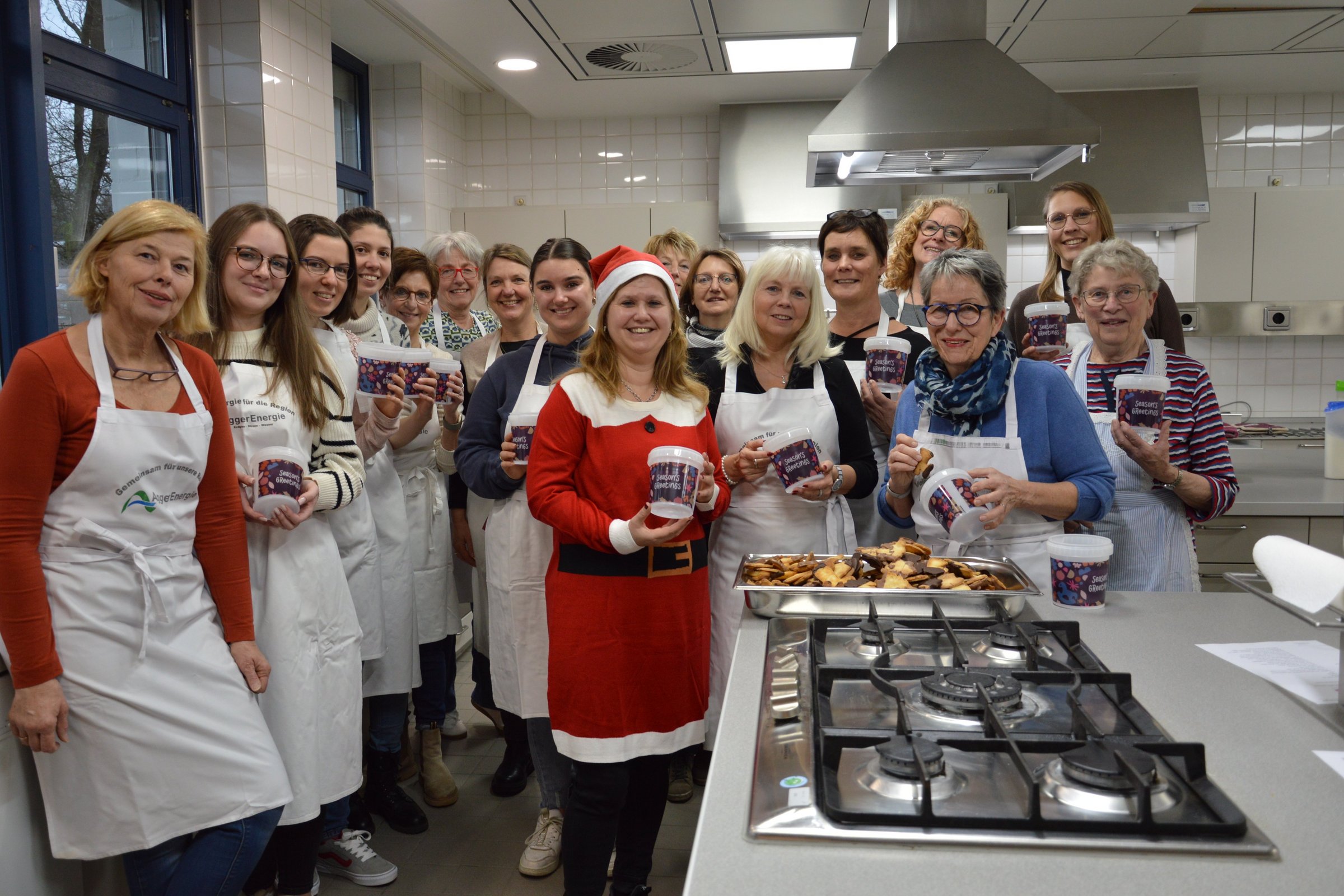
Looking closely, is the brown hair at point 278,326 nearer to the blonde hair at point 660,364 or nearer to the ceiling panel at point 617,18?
the blonde hair at point 660,364

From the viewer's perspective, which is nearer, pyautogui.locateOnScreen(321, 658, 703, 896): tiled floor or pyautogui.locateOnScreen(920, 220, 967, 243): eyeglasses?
pyautogui.locateOnScreen(321, 658, 703, 896): tiled floor

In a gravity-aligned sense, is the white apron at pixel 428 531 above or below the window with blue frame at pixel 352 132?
below

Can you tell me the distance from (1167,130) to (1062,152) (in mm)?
2853

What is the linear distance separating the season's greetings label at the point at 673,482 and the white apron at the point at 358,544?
100 centimetres

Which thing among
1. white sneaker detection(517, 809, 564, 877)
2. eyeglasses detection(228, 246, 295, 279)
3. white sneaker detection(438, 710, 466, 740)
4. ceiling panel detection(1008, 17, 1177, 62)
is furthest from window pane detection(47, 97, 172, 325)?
ceiling panel detection(1008, 17, 1177, 62)

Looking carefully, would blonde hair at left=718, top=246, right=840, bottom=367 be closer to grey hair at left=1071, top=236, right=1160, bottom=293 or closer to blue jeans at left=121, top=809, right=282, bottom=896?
grey hair at left=1071, top=236, right=1160, bottom=293

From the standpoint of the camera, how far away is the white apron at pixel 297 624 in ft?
6.45

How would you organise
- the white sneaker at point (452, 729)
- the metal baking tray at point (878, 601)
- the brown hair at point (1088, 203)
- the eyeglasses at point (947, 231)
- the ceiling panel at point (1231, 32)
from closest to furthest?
the metal baking tray at point (878, 601) < the brown hair at point (1088, 203) < the eyeglasses at point (947, 231) < the white sneaker at point (452, 729) < the ceiling panel at point (1231, 32)

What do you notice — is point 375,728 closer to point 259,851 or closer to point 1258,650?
point 259,851

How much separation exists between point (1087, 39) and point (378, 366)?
3.54 meters

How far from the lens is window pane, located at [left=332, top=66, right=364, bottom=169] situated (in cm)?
502

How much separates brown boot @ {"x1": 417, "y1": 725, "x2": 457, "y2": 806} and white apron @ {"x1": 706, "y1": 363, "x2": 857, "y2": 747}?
38.9 inches

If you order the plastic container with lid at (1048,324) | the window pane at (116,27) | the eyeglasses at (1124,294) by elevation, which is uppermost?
the window pane at (116,27)

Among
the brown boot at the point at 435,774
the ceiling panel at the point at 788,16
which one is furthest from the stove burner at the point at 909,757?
the ceiling panel at the point at 788,16
